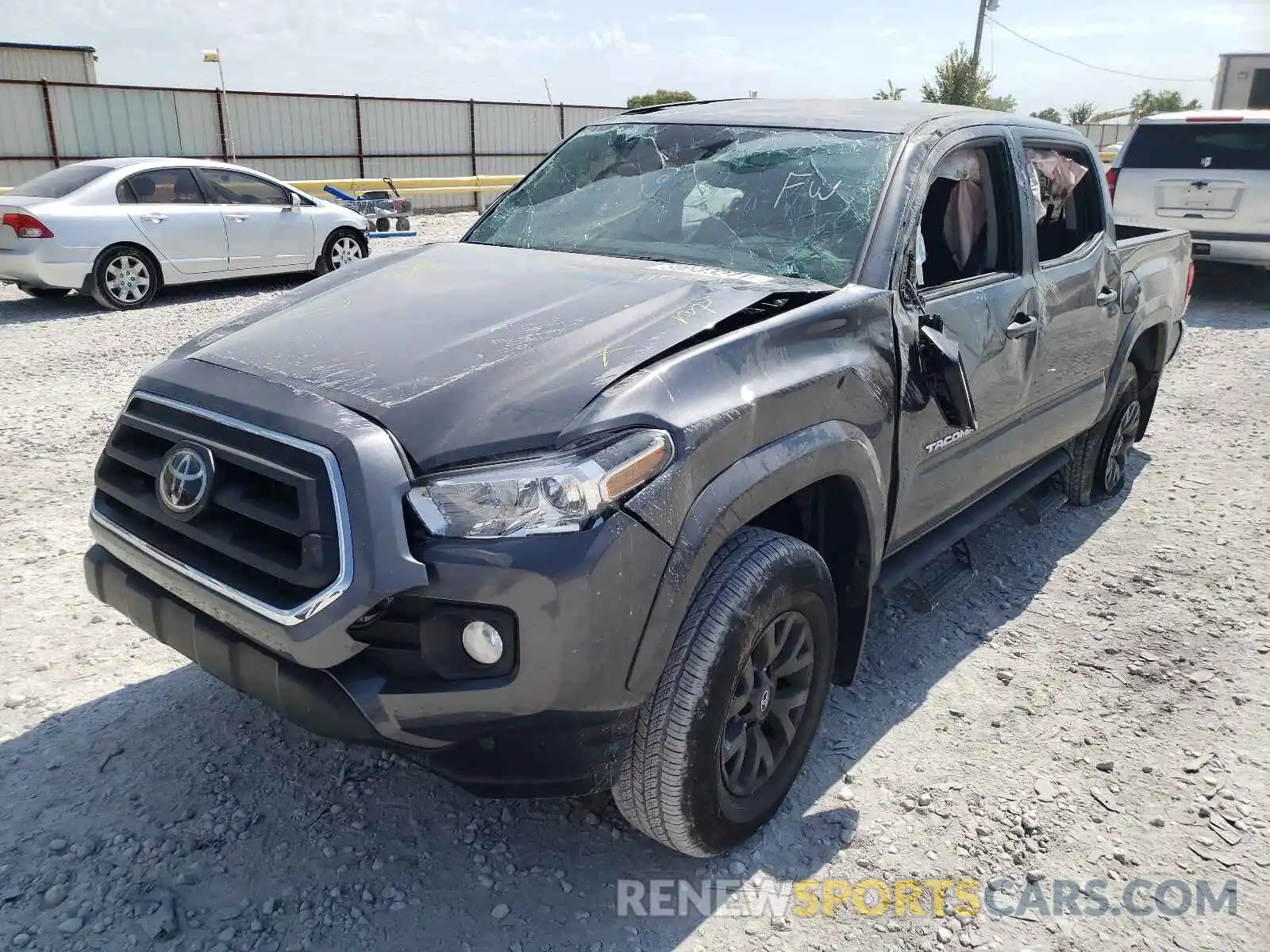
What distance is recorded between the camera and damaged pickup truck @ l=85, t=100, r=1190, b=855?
2.05 m

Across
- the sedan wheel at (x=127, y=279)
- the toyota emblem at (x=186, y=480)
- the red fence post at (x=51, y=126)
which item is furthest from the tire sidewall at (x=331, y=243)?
the toyota emblem at (x=186, y=480)

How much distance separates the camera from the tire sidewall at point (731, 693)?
230 centimetres

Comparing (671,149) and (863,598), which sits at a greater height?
(671,149)

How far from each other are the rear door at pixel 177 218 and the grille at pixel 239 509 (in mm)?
8317

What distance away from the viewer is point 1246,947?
2.41 meters

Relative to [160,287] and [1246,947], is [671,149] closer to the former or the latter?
[1246,947]

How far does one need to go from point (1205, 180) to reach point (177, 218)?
34.2 ft

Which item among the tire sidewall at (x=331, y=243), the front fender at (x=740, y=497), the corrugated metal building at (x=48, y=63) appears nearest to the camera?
the front fender at (x=740, y=497)

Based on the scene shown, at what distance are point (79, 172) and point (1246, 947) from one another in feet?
36.4

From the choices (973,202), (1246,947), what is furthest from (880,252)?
(1246,947)

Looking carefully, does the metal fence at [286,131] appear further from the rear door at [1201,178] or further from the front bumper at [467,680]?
the front bumper at [467,680]

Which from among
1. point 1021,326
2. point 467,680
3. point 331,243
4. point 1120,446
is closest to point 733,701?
point 467,680

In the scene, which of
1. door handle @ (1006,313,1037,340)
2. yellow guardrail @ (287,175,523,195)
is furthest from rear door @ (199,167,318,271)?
door handle @ (1006,313,1037,340)

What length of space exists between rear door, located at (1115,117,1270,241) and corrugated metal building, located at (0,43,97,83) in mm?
25903
